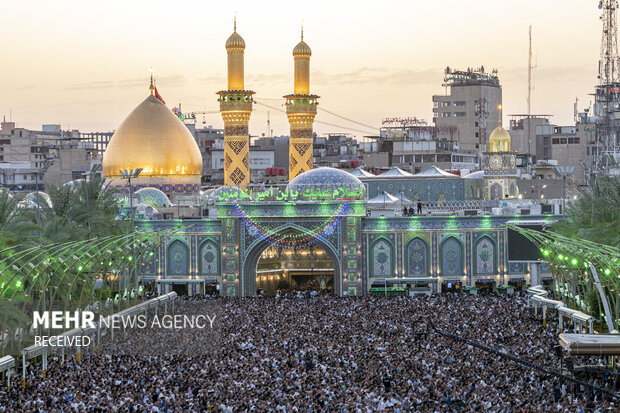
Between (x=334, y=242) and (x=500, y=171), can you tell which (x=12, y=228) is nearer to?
(x=334, y=242)

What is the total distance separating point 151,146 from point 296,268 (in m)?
15.2

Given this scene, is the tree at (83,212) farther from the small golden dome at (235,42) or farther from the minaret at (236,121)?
the small golden dome at (235,42)

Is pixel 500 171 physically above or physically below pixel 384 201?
above

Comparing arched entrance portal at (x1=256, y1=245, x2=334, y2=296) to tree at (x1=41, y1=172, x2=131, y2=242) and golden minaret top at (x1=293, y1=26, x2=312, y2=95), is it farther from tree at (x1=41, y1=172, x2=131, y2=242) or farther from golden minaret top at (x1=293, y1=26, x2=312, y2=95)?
golden minaret top at (x1=293, y1=26, x2=312, y2=95)

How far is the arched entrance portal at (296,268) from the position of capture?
55.8m

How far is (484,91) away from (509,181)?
5346 cm

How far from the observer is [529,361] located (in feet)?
94.8

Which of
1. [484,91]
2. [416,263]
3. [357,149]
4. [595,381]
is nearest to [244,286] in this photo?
[416,263]

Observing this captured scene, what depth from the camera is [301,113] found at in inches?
2517

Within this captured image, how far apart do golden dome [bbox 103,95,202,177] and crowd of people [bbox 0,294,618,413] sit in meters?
26.9

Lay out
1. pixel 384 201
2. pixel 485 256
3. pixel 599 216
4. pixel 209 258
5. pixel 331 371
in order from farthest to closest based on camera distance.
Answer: pixel 384 201 → pixel 209 258 → pixel 485 256 → pixel 599 216 → pixel 331 371

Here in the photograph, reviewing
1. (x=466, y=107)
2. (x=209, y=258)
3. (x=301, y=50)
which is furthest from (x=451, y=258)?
(x=466, y=107)

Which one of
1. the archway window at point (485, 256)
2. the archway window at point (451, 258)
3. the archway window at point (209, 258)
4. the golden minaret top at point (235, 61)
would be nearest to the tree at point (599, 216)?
the archway window at point (485, 256)

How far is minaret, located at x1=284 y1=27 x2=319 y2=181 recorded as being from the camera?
64062 millimetres
